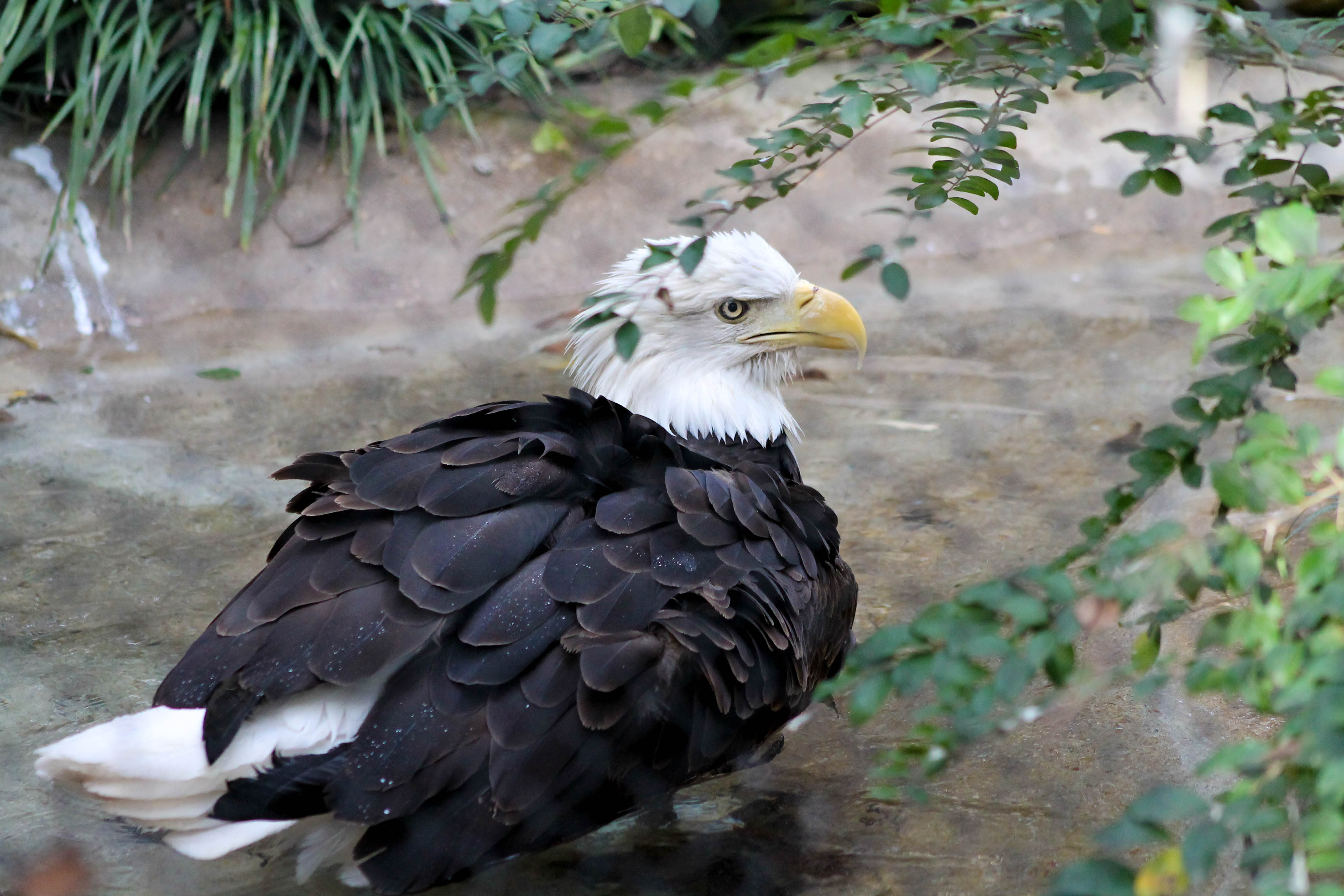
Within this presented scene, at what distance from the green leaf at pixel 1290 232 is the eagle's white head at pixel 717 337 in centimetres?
→ 176

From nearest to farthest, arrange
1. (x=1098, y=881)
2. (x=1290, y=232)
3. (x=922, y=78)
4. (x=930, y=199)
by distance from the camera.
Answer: (x=1098, y=881)
(x=1290, y=232)
(x=922, y=78)
(x=930, y=199)

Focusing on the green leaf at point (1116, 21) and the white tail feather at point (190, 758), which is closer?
the green leaf at point (1116, 21)

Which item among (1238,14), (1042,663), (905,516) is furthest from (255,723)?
(905,516)

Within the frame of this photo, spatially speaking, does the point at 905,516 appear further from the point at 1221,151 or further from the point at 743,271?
the point at 1221,151

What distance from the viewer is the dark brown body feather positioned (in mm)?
2039

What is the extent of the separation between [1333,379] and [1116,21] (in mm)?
513

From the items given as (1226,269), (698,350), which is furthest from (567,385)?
(1226,269)

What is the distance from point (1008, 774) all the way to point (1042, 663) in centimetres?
139

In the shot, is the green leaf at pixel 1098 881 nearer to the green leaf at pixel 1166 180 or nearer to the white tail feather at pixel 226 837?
the green leaf at pixel 1166 180

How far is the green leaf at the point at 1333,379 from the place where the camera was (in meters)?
1.24

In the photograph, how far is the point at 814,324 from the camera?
3.05 m

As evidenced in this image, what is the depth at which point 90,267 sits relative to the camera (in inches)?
200

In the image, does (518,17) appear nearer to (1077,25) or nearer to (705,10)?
(705,10)

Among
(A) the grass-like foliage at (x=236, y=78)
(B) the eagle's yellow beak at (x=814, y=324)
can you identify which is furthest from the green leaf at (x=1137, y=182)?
(A) the grass-like foliage at (x=236, y=78)
